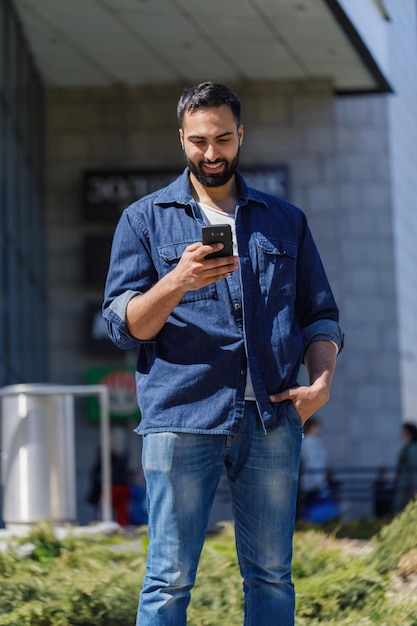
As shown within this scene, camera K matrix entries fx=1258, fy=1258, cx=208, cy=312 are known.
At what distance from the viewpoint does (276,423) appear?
3664 millimetres

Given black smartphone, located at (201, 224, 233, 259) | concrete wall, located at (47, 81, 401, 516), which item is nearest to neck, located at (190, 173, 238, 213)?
black smartphone, located at (201, 224, 233, 259)

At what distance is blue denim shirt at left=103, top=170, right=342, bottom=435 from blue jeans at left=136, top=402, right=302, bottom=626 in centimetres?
7

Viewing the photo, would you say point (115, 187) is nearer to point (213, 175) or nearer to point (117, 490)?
point (117, 490)

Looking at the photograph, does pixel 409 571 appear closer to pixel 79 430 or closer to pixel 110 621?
pixel 110 621

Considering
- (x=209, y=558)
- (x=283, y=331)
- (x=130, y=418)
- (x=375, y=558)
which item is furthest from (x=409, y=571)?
(x=130, y=418)

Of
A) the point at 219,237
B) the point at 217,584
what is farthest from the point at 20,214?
the point at 219,237

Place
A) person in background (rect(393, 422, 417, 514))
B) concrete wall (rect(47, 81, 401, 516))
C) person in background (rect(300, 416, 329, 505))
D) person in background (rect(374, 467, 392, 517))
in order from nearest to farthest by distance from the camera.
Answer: person in background (rect(393, 422, 417, 514)) < person in background (rect(300, 416, 329, 505)) < person in background (rect(374, 467, 392, 517)) < concrete wall (rect(47, 81, 401, 516))

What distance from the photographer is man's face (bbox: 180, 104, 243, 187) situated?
3.75 metres

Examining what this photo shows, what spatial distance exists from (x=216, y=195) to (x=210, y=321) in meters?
0.44

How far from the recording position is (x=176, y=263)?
3771 mm

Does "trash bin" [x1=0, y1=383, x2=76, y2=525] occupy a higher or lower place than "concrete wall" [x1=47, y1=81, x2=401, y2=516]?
lower

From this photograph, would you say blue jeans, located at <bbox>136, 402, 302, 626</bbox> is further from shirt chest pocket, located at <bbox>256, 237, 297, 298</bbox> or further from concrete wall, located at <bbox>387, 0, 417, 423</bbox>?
concrete wall, located at <bbox>387, 0, 417, 423</bbox>

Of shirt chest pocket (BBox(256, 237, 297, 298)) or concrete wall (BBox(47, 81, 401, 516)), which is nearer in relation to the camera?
shirt chest pocket (BBox(256, 237, 297, 298))

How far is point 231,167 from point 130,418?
673 inches
